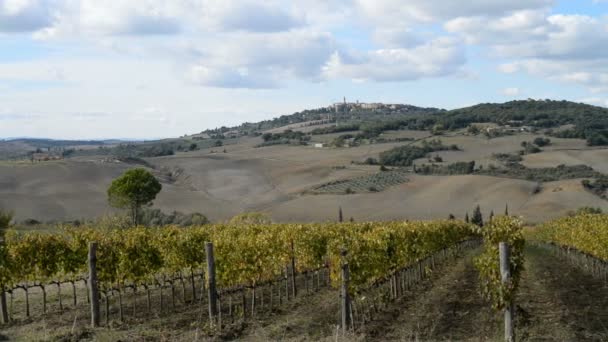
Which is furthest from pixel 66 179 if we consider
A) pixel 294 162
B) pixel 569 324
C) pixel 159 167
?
pixel 569 324

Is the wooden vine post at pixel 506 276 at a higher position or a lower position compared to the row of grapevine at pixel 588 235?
higher

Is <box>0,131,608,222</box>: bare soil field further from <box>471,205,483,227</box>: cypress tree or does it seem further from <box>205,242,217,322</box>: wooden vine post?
<box>205,242,217,322</box>: wooden vine post

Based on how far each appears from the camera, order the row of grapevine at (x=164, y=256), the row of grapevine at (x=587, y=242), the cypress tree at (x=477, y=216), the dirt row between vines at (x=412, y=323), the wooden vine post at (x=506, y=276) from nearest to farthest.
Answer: the wooden vine post at (x=506, y=276) < the dirt row between vines at (x=412, y=323) < the row of grapevine at (x=164, y=256) < the row of grapevine at (x=587, y=242) < the cypress tree at (x=477, y=216)

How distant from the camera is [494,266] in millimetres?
14773

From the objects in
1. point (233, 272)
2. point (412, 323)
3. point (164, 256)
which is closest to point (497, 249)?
point (412, 323)

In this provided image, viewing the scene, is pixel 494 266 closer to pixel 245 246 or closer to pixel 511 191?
pixel 245 246

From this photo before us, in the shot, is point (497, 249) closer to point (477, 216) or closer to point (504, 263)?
point (504, 263)

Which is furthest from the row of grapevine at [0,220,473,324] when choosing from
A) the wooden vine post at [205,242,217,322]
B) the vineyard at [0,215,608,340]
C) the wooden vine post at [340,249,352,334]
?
the wooden vine post at [205,242,217,322]

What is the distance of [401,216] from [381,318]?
59.3 meters

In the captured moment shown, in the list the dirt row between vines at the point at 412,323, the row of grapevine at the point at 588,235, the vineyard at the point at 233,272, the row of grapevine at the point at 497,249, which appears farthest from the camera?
the row of grapevine at the point at 588,235

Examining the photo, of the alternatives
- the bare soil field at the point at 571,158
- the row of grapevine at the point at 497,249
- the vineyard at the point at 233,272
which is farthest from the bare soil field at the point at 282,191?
the row of grapevine at the point at 497,249

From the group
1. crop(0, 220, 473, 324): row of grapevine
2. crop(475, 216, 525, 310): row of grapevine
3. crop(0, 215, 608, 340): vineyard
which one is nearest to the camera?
crop(475, 216, 525, 310): row of grapevine

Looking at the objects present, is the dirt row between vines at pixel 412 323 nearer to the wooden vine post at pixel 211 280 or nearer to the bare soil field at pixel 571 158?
the wooden vine post at pixel 211 280

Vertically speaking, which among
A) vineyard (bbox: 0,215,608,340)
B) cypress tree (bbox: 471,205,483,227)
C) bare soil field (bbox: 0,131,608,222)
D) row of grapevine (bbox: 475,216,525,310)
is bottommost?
cypress tree (bbox: 471,205,483,227)
